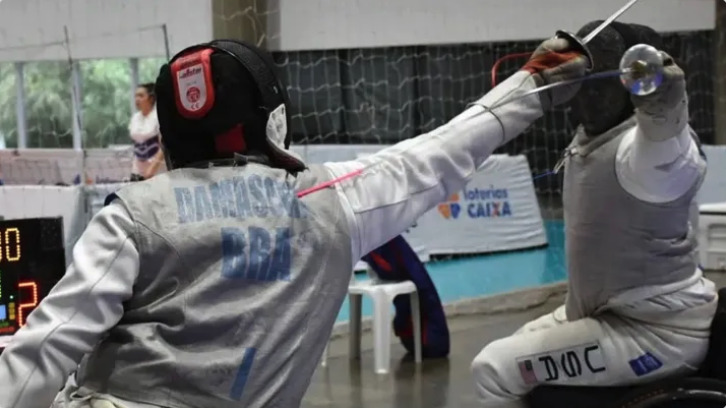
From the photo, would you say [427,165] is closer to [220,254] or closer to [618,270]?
[220,254]

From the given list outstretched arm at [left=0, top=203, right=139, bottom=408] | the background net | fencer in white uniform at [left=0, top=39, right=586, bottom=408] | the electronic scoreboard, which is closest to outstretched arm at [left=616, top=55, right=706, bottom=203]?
fencer in white uniform at [left=0, top=39, right=586, bottom=408]

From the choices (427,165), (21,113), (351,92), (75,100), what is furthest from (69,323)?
(351,92)

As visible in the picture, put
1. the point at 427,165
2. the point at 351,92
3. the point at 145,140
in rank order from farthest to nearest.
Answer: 1. the point at 351,92
2. the point at 145,140
3. the point at 427,165

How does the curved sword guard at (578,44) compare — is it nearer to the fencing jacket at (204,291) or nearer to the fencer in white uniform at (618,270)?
the fencer in white uniform at (618,270)

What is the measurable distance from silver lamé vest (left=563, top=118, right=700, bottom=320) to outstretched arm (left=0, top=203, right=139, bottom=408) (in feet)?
3.59

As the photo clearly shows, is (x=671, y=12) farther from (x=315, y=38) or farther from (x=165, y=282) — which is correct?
(x=165, y=282)

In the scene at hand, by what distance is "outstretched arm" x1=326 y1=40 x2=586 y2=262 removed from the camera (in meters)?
1.73

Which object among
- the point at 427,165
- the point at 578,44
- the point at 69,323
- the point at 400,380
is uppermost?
the point at 578,44

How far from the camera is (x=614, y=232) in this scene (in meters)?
2.18

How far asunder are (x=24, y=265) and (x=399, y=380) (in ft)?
6.58

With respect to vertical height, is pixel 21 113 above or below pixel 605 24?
below

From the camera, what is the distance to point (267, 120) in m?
1.70

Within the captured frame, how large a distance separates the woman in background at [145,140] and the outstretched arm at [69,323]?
435cm

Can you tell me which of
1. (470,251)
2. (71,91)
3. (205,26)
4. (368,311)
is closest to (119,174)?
(71,91)
